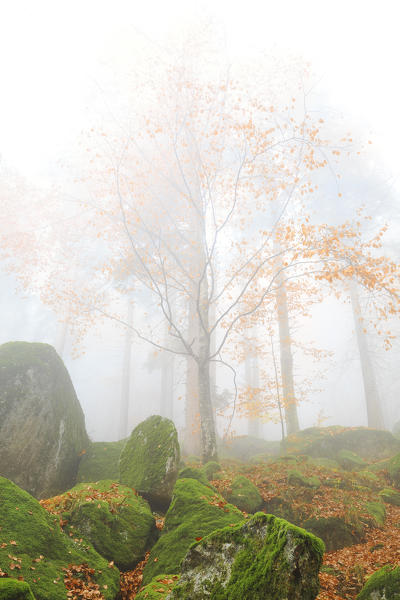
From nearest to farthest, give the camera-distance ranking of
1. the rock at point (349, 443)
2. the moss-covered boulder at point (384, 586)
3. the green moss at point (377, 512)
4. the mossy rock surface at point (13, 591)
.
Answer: the mossy rock surface at point (13, 591)
the moss-covered boulder at point (384, 586)
the green moss at point (377, 512)
the rock at point (349, 443)

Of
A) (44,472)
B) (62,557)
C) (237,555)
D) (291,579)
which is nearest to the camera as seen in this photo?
(291,579)

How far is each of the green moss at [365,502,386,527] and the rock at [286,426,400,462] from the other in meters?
5.10

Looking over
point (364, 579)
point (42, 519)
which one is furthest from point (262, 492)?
point (42, 519)

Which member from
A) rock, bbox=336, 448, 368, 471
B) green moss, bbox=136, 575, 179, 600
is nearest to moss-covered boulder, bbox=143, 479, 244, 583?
green moss, bbox=136, 575, 179, 600

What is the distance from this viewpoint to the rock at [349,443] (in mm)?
11781

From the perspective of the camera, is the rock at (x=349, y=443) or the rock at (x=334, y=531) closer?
the rock at (x=334, y=531)

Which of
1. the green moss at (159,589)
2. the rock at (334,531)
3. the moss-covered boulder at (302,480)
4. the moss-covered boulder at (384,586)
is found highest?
the moss-covered boulder at (302,480)

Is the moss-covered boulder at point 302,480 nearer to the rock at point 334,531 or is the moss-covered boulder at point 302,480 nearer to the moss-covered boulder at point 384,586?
the rock at point 334,531

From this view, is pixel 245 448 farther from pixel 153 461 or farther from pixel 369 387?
pixel 153 461

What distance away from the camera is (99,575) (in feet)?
13.6

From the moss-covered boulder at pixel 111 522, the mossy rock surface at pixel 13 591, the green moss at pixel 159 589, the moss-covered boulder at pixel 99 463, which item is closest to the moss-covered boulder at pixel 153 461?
the moss-covered boulder at pixel 111 522

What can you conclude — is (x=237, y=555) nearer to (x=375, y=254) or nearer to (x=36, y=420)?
(x=36, y=420)

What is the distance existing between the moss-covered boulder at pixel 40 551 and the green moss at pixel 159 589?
1.94 ft

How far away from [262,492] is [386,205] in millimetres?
17341
